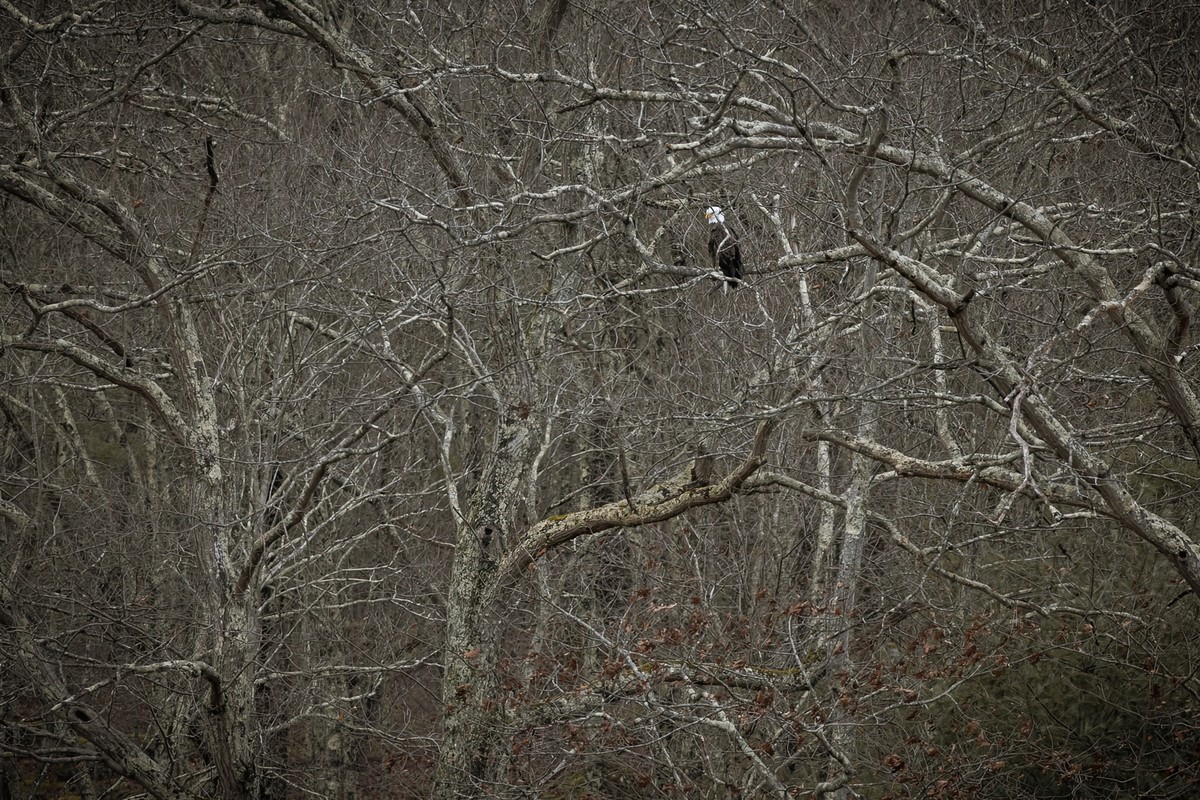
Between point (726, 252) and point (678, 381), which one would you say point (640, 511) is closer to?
point (726, 252)

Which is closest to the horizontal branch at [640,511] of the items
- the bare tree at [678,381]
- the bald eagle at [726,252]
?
the bare tree at [678,381]

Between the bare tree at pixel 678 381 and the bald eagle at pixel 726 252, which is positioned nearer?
the bare tree at pixel 678 381

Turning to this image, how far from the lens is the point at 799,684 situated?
257 inches

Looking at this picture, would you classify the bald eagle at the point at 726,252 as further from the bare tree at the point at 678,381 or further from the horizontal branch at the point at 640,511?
the horizontal branch at the point at 640,511

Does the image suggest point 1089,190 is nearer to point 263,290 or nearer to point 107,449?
point 263,290

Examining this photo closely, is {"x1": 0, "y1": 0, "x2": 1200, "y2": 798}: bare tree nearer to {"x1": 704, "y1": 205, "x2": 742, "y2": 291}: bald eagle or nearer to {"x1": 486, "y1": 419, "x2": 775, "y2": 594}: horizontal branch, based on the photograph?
{"x1": 486, "y1": 419, "x2": 775, "y2": 594}: horizontal branch

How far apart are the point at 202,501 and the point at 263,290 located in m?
1.59

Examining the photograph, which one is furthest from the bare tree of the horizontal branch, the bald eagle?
the bald eagle

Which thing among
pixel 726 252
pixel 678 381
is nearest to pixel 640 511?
pixel 726 252

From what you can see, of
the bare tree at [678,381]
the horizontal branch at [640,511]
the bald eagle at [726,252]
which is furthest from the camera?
the bald eagle at [726,252]

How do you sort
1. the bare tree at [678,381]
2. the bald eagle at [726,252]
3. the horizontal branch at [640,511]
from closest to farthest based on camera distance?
the bare tree at [678,381], the horizontal branch at [640,511], the bald eagle at [726,252]

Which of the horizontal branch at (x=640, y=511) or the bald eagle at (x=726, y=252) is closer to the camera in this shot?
the horizontal branch at (x=640, y=511)

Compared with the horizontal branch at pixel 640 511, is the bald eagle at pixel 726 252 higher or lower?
higher

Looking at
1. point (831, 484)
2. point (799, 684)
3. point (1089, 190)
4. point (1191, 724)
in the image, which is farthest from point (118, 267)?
point (1191, 724)
